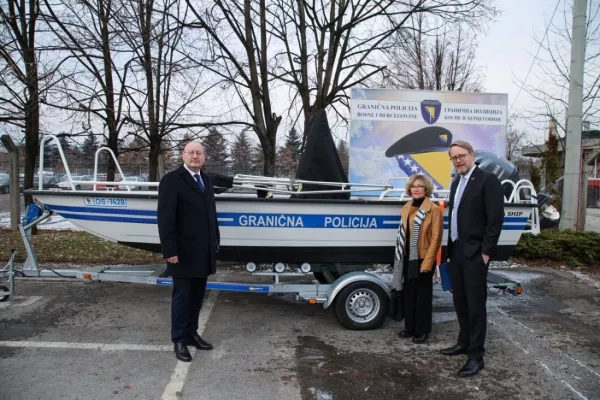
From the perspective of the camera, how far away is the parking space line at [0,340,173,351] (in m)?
4.06

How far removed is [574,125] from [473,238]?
6241 millimetres

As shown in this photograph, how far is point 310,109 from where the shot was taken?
10.8 meters

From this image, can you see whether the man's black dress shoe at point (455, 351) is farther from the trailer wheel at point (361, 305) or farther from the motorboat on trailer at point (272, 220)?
the motorboat on trailer at point (272, 220)

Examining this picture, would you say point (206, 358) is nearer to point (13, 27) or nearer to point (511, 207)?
point (511, 207)

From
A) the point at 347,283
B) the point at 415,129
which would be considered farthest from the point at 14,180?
the point at 415,129

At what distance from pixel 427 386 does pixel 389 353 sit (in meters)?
0.64

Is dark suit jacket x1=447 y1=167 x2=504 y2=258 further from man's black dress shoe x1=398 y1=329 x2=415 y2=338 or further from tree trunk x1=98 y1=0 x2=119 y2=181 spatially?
tree trunk x1=98 y1=0 x2=119 y2=181

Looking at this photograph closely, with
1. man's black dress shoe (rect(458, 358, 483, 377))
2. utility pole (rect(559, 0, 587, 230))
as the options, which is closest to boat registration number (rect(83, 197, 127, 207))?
man's black dress shoe (rect(458, 358, 483, 377))

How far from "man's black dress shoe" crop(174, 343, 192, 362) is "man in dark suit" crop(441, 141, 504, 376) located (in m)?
2.26

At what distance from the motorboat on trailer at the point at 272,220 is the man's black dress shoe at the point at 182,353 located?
1.23m

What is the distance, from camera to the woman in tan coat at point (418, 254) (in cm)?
420

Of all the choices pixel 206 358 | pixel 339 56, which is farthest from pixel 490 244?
pixel 339 56

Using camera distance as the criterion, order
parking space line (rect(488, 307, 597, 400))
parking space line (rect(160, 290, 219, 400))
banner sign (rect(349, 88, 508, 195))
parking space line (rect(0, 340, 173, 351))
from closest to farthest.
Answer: parking space line (rect(160, 290, 219, 400))
parking space line (rect(488, 307, 597, 400))
parking space line (rect(0, 340, 173, 351))
banner sign (rect(349, 88, 508, 195))

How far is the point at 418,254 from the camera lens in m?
4.25
